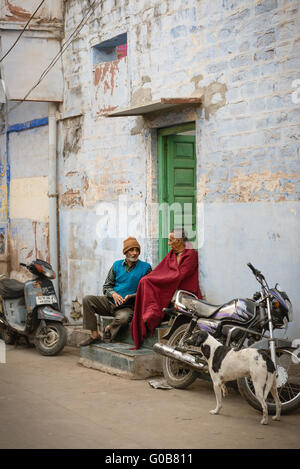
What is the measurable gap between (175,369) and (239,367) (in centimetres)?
148

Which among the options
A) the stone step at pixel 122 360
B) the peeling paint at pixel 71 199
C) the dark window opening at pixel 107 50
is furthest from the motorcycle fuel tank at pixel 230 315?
the dark window opening at pixel 107 50

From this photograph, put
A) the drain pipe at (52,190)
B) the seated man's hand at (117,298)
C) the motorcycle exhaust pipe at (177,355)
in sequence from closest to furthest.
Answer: the motorcycle exhaust pipe at (177,355) → the seated man's hand at (117,298) → the drain pipe at (52,190)

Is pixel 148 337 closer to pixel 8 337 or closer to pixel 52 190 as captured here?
pixel 8 337

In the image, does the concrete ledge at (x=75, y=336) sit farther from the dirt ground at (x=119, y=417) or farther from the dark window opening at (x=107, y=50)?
the dark window opening at (x=107, y=50)

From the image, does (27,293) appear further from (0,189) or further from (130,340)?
(0,189)

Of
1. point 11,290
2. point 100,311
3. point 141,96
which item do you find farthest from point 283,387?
point 141,96

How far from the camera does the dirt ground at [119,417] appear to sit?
5.09m

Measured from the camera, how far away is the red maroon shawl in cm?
Result: 778

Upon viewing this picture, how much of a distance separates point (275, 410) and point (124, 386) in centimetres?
180

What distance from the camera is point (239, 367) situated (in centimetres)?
579

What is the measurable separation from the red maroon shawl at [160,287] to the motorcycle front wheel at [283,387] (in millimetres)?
1929

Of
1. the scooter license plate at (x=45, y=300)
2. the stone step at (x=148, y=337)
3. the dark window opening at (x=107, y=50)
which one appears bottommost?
the stone step at (x=148, y=337)

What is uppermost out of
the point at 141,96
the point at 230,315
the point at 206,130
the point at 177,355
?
the point at 141,96

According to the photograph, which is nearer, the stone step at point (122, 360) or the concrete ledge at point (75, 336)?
the stone step at point (122, 360)
